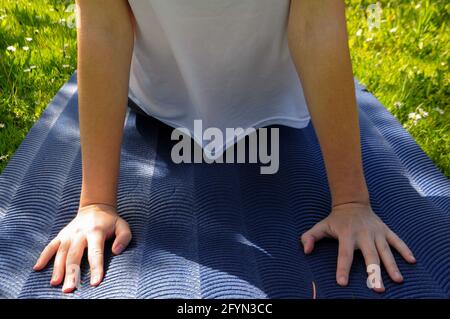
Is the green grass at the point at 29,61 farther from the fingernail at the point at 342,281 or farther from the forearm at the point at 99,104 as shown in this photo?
the fingernail at the point at 342,281

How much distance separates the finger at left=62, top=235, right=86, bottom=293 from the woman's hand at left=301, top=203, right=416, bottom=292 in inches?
18.4

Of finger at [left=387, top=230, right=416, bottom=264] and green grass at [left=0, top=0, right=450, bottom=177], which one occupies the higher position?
finger at [left=387, top=230, right=416, bottom=264]

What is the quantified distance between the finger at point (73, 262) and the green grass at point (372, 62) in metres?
0.71

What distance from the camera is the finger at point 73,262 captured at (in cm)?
113

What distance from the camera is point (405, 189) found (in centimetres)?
141

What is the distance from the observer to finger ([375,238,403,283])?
1.13m

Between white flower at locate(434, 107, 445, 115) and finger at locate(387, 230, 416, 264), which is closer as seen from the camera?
finger at locate(387, 230, 416, 264)

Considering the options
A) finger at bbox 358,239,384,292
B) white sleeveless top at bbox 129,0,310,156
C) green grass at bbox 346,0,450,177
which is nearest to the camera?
finger at bbox 358,239,384,292

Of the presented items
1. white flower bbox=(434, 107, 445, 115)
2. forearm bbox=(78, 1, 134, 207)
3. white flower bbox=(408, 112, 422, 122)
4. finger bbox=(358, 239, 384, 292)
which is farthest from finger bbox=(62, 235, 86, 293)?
white flower bbox=(434, 107, 445, 115)

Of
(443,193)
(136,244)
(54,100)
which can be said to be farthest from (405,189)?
(54,100)

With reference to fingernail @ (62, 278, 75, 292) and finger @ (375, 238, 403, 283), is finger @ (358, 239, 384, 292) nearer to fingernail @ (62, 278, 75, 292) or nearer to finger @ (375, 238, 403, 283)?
finger @ (375, 238, 403, 283)

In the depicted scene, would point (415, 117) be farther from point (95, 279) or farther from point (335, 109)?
point (95, 279)

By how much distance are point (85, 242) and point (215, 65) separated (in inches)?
21.6

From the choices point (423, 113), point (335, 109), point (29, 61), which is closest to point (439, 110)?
point (423, 113)
